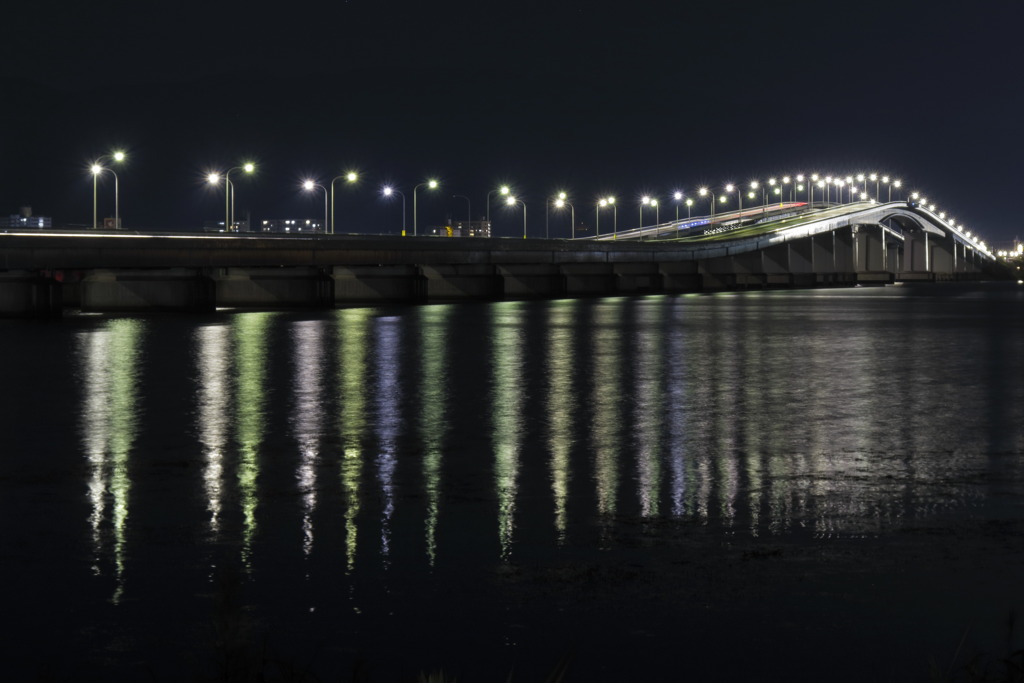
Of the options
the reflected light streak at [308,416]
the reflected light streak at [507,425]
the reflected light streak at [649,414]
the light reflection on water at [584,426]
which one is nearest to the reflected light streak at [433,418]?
the light reflection on water at [584,426]

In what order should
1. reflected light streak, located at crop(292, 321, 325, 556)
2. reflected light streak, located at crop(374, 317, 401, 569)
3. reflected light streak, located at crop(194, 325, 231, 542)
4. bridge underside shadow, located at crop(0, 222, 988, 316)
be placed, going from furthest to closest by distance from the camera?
bridge underside shadow, located at crop(0, 222, 988, 316) < reflected light streak, located at crop(194, 325, 231, 542) < reflected light streak, located at crop(292, 321, 325, 556) < reflected light streak, located at crop(374, 317, 401, 569)

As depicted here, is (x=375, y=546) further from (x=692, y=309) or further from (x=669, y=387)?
(x=692, y=309)

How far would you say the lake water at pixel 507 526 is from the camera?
25.9 ft

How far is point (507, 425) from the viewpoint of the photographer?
1950 centimetres

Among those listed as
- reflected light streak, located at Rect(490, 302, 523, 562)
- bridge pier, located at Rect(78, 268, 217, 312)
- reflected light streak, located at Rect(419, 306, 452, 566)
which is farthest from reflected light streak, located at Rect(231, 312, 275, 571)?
bridge pier, located at Rect(78, 268, 217, 312)

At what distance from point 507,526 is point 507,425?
26.1 ft

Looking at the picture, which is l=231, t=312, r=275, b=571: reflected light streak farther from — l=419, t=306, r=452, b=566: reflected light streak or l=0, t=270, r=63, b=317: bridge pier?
l=0, t=270, r=63, b=317: bridge pier

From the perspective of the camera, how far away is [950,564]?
32.9ft

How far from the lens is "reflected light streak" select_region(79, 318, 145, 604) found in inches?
445

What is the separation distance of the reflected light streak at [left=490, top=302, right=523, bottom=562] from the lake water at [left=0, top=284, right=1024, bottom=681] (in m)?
0.08

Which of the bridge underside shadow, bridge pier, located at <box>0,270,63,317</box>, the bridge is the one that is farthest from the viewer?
the bridge underside shadow

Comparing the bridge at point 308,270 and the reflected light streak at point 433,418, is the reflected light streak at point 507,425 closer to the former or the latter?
the reflected light streak at point 433,418

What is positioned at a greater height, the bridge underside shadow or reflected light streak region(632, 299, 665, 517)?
the bridge underside shadow

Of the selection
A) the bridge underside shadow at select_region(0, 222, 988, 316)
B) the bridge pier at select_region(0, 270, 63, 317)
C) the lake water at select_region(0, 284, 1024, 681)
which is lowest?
the lake water at select_region(0, 284, 1024, 681)
